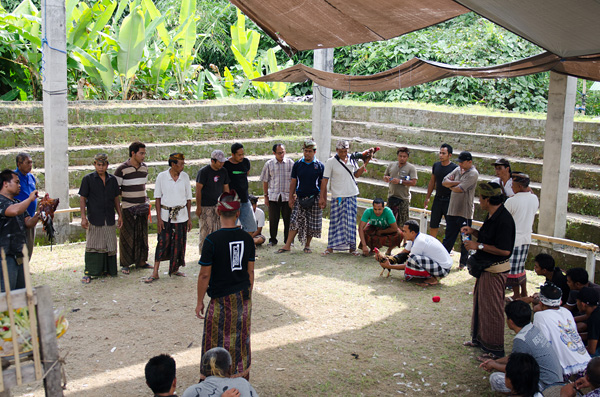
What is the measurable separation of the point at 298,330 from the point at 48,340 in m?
3.45

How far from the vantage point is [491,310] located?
556 centimetres

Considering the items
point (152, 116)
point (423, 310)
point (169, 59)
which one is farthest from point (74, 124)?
point (423, 310)

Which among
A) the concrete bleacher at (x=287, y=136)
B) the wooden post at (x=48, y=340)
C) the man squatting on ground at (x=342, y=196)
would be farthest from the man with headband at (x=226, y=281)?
the concrete bleacher at (x=287, y=136)

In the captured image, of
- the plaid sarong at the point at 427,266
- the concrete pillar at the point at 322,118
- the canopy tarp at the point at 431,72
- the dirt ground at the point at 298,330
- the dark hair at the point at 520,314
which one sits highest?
the canopy tarp at the point at 431,72

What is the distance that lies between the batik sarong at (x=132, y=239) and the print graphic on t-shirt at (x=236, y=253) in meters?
3.76

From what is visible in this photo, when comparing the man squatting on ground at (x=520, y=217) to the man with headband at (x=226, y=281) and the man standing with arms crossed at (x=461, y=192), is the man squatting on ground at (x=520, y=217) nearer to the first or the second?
the man standing with arms crossed at (x=461, y=192)

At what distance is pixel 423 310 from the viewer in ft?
22.5

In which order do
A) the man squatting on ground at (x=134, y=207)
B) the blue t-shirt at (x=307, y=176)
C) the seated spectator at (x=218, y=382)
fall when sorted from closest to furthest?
the seated spectator at (x=218, y=382), the man squatting on ground at (x=134, y=207), the blue t-shirt at (x=307, y=176)

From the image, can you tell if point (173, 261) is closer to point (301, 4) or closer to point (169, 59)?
point (301, 4)

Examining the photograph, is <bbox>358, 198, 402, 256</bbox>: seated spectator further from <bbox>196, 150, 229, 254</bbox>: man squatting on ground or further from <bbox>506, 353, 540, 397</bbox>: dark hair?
<bbox>506, 353, 540, 397</bbox>: dark hair

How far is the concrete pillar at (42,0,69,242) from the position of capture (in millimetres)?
9102

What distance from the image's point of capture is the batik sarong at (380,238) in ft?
28.6

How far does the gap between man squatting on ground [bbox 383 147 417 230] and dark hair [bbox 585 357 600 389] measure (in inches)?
209

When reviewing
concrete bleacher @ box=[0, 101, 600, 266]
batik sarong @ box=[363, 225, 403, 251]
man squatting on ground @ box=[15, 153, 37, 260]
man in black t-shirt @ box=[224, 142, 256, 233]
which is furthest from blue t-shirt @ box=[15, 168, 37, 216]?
batik sarong @ box=[363, 225, 403, 251]
